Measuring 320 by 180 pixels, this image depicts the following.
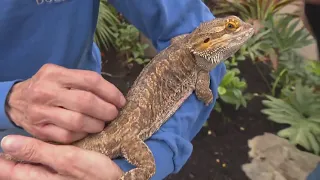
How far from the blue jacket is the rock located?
1185 mm

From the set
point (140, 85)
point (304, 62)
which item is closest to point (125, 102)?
point (140, 85)

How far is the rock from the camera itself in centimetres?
242

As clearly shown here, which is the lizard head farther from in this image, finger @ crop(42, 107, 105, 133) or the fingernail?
the fingernail

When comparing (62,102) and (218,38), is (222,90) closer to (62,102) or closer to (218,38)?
(218,38)

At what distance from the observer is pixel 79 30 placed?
1.31m

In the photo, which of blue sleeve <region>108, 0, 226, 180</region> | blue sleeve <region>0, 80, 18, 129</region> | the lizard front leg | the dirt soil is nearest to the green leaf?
the dirt soil

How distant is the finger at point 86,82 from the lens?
0.99 m

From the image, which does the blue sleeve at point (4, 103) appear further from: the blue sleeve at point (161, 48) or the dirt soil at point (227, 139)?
the dirt soil at point (227, 139)

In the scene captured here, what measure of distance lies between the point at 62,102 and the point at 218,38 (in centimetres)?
45

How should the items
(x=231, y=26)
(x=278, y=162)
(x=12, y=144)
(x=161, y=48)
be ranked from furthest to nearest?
(x=278, y=162) → (x=161, y=48) → (x=231, y=26) → (x=12, y=144)

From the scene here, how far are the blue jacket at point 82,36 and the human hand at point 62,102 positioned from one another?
0.13 meters

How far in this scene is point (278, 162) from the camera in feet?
8.09

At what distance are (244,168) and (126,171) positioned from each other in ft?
4.89

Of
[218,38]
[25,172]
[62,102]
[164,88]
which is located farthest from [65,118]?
[218,38]
